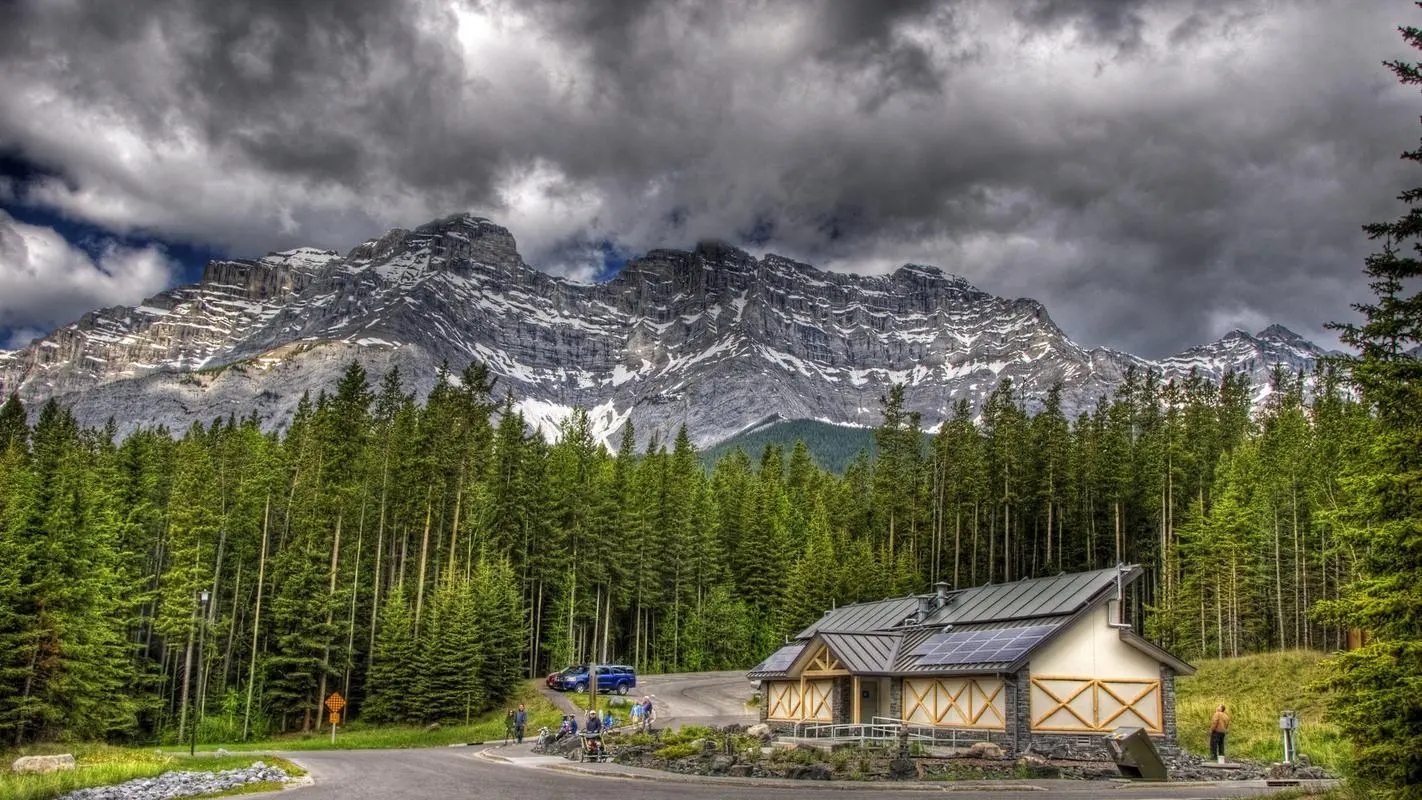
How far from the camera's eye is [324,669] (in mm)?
50156

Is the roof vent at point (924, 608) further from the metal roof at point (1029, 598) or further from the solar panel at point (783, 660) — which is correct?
the solar panel at point (783, 660)

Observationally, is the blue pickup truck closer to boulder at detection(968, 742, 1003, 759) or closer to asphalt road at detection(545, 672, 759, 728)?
asphalt road at detection(545, 672, 759, 728)

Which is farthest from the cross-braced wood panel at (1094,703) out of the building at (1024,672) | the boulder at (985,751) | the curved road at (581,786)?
the curved road at (581,786)

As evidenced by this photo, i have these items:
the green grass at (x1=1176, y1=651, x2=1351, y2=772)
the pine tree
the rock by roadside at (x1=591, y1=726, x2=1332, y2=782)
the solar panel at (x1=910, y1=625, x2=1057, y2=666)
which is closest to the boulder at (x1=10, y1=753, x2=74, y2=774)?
the rock by roadside at (x1=591, y1=726, x2=1332, y2=782)

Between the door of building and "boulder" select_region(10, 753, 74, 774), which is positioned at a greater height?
the door of building

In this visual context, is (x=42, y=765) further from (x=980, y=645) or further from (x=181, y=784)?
(x=980, y=645)

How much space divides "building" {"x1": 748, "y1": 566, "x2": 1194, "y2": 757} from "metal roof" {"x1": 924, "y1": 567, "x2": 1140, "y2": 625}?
7 centimetres

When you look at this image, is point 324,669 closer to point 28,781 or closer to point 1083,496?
point 28,781

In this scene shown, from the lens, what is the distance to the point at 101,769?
26359 mm

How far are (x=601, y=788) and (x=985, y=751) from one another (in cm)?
1182

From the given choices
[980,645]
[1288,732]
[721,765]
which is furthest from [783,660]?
[1288,732]

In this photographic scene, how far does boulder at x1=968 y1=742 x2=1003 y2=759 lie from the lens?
95.0ft

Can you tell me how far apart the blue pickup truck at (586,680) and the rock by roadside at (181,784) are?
2915 cm

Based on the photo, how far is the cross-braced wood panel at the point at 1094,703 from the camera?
32.3m
